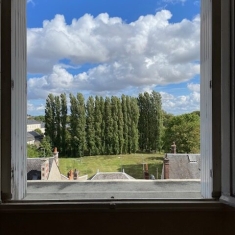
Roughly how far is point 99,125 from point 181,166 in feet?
1.61

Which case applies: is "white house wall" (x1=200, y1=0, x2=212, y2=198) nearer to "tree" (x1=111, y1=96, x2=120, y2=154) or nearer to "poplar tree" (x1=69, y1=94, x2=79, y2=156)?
"tree" (x1=111, y1=96, x2=120, y2=154)

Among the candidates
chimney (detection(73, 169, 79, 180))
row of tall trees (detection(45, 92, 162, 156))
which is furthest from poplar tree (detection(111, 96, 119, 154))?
chimney (detection(73, 169, 79, 180))

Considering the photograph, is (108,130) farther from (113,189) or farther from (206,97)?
(206,97)

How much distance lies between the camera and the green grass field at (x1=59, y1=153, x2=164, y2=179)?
1571mm

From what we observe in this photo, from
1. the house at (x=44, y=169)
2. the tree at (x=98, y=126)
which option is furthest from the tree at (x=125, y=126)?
the house at (x=44, y=169)

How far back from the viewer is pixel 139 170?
1.59m

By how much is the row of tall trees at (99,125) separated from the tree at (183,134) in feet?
0.20

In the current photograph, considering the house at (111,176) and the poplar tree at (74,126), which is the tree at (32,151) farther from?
the house at (111,176)

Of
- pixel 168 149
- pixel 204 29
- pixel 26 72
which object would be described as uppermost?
pixel 204 29

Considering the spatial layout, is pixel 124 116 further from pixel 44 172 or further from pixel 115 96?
pixel 44 172
